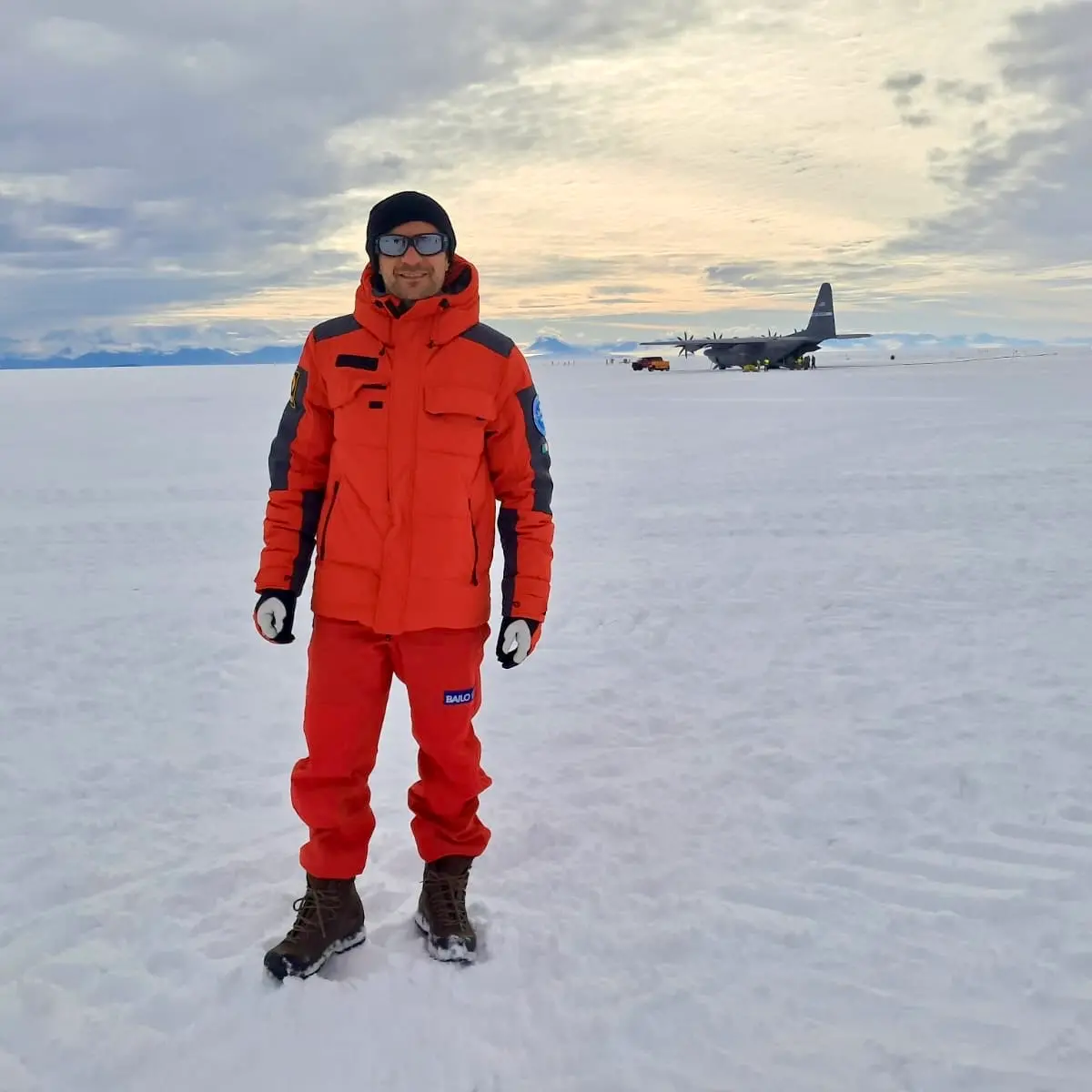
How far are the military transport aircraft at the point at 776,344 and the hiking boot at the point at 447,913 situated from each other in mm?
45006

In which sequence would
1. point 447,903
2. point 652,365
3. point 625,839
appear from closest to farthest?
1. point 447,903
2. point 625,839
3. point 652,365

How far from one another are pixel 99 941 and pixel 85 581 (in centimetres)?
486

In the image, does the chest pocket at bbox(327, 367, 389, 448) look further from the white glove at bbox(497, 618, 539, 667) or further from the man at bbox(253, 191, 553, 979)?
the white glove at bbox(497, 618, 539, 667)

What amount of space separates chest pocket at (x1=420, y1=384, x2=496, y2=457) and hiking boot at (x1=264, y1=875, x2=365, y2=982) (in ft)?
4.41

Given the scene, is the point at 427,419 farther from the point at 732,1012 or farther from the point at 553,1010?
the point at 732,1012

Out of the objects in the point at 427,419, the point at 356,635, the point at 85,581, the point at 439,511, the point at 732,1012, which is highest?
the point at 427,419

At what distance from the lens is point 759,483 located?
1148cm

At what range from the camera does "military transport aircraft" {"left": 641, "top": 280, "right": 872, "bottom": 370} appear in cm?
4697

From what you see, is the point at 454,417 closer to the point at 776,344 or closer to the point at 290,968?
the point at 290,968

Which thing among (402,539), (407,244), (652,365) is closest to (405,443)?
(402,539)

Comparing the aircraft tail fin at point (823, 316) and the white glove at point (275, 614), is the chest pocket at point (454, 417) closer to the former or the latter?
the white glove at point (275, 614)

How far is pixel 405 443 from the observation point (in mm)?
2656

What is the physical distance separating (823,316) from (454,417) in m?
51.3

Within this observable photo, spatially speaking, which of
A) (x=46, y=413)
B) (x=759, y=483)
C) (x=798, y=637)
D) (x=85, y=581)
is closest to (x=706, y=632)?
(x=798, y=637)
